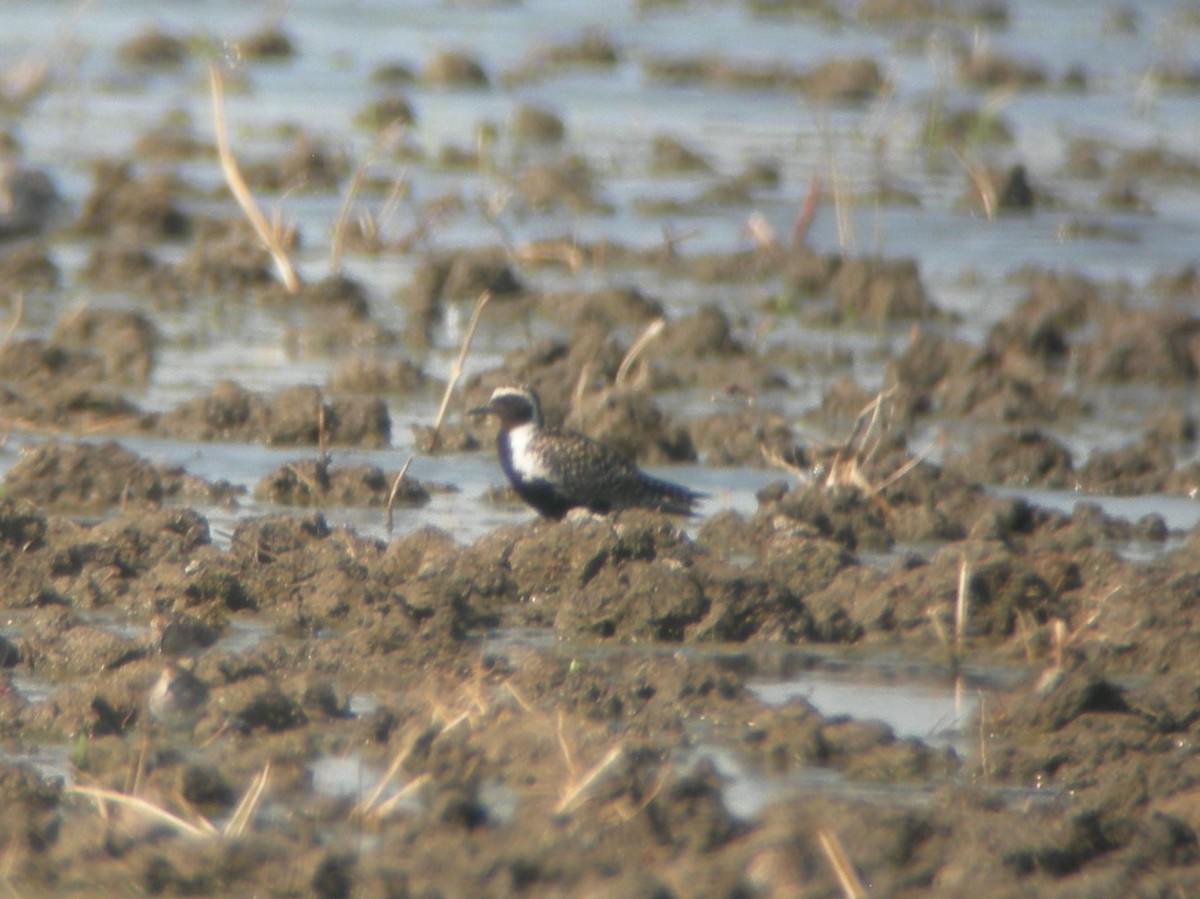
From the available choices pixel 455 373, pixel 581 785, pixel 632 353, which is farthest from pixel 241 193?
pixel 581 785

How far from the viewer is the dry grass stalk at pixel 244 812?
5170 millimetres

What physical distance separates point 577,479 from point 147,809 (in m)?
4.26

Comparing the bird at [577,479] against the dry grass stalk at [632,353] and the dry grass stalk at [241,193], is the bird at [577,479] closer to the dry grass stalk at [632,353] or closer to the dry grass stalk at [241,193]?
the dry grass stalk at [632,353]

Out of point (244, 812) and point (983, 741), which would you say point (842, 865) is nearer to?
point (244, 812)

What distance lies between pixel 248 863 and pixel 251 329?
28.0 feet

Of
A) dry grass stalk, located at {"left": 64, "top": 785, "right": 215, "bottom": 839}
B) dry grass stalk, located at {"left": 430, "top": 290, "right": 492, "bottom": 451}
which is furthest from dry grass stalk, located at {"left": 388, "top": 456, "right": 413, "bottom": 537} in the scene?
dry grass stalk, located at {"left": 64, "top": 785, "right": 215, "bottom": 839}

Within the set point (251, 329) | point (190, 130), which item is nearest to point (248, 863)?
point (251, 329)

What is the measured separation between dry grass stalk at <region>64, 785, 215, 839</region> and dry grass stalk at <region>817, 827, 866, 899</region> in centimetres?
130

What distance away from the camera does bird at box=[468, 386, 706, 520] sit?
9297 millimetres

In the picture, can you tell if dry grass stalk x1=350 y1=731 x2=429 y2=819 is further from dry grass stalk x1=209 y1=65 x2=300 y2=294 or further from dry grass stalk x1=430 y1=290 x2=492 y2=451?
dry grass stalk x1=209 y1=65 x2=300 y2=294

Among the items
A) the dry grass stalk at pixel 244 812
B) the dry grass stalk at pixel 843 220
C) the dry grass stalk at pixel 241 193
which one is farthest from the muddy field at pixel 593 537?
the dry grass stalk at pixel 241 193

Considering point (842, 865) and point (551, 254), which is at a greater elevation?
point (842, 865)

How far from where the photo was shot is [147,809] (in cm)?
520

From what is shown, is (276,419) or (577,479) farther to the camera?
(276,419)
